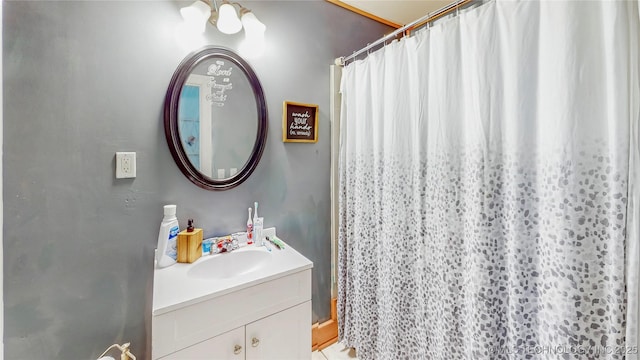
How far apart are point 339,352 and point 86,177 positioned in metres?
1.74

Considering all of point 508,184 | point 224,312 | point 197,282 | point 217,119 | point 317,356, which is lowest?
point 317,356

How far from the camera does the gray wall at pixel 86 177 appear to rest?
1031 mm

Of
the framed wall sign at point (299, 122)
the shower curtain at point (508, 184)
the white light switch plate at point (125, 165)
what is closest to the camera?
the shower curtain at point (508, 184)

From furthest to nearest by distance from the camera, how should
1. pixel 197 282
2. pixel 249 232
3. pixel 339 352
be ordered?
1. pixel 339 352
2. pixel 249 232
3. pixel 197 282

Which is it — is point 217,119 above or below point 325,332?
above

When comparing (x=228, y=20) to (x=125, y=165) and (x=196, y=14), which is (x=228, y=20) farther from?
(x=125, y=165)

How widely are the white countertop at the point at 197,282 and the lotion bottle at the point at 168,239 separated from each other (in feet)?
0.11

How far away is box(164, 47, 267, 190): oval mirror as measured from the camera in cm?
130

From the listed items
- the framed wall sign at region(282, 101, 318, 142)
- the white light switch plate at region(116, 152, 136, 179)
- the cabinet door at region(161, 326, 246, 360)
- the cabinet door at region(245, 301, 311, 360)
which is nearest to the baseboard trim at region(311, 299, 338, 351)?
the cabinet door at region(245, 301, 311, 360)

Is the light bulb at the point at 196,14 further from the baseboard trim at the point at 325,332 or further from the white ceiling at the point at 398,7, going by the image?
the baseboard trim at the point at 325,332

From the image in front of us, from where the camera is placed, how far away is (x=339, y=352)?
1.76 m

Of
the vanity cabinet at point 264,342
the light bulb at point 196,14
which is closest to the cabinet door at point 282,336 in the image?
the vanity cabinet at point 264,342

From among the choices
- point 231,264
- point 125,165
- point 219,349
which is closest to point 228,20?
point 125,165

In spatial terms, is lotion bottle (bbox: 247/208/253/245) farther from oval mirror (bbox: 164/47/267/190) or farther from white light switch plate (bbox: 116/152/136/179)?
white light switch plate (bbox: 116/152/136/179)
